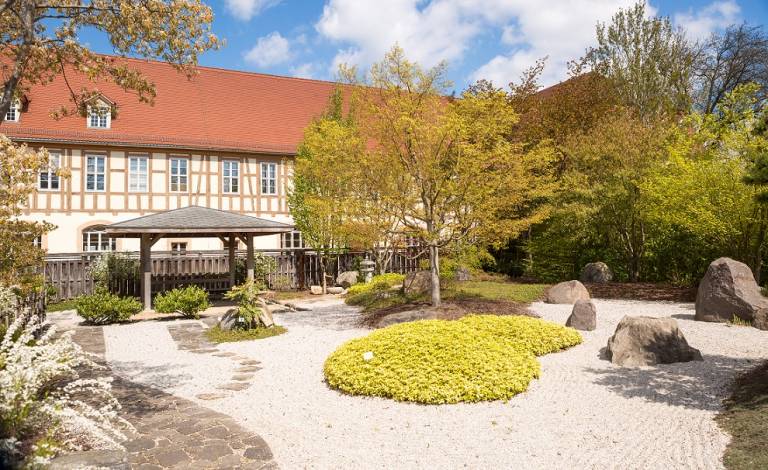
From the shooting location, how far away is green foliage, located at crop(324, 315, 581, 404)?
20.4 ft

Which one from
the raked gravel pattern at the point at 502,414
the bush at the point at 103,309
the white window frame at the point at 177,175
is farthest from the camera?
the white window frame at the point at 177,175

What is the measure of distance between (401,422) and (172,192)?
63.7ft

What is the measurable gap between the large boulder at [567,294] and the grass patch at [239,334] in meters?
7.27

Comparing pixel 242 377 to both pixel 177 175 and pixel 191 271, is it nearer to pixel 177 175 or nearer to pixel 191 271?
pixel 191 271

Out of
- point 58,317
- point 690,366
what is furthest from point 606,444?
point 58,317

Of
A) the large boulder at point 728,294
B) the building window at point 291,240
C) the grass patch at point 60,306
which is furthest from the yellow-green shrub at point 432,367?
the building window at point 291,240

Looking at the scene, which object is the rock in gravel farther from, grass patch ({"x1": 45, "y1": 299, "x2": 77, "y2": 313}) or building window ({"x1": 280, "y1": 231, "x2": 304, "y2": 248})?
building window ({"x1": 280, "y1": 231, "x2": 304, "y2": 248})

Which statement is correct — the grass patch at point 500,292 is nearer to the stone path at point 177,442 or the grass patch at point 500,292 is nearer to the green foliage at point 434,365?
the green foliage at point 434,365

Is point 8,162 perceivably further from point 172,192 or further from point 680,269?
point 680,269

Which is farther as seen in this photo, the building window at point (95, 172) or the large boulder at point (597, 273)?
the building window at point (95, 172)

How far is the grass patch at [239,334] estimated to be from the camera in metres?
10.4

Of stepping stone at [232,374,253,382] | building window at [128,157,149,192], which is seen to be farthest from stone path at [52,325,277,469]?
building window at [128,157,149,192]

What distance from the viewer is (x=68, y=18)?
19.9 ft

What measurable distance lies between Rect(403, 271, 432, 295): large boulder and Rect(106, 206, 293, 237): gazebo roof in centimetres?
401
